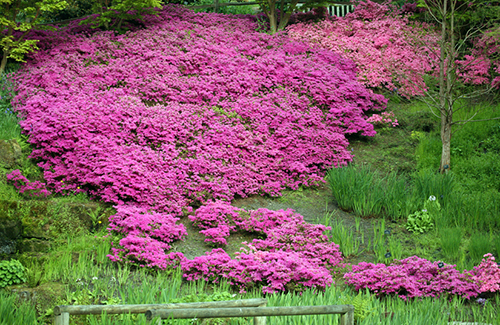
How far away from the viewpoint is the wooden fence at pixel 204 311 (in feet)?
10.4

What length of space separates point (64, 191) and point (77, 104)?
1.84 m

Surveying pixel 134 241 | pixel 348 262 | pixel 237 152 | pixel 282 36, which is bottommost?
pixel 348 262

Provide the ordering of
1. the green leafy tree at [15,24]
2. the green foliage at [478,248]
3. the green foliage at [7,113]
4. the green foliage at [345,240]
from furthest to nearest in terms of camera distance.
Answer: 1. the green leafy tree at [15,24]
2. the green foliage at [7,113]
3. the green foliage at [345,240]
4. the green foliage at [478,248]

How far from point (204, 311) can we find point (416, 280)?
350cm

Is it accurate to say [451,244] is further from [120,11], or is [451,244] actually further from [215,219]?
[120,11]

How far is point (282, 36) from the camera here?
41.8 ft

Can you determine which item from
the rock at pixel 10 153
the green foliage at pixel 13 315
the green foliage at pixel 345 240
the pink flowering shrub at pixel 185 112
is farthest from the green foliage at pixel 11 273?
the green foliage at pixel 345 240

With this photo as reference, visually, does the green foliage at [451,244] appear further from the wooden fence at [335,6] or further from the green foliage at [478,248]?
the wooden fence at [335,6]

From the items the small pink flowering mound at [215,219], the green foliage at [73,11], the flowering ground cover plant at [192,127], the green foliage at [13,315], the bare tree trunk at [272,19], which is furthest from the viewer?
the green foliage at [73,11]

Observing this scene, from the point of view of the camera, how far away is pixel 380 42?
1267 centimetres

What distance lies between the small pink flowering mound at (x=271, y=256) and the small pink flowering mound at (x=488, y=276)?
5.83 ft

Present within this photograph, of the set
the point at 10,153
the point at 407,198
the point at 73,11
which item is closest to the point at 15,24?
the point at 10,153

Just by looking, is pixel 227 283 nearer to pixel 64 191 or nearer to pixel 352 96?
pixel 64 191

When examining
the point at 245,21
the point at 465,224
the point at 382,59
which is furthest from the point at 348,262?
the point at 245,21
